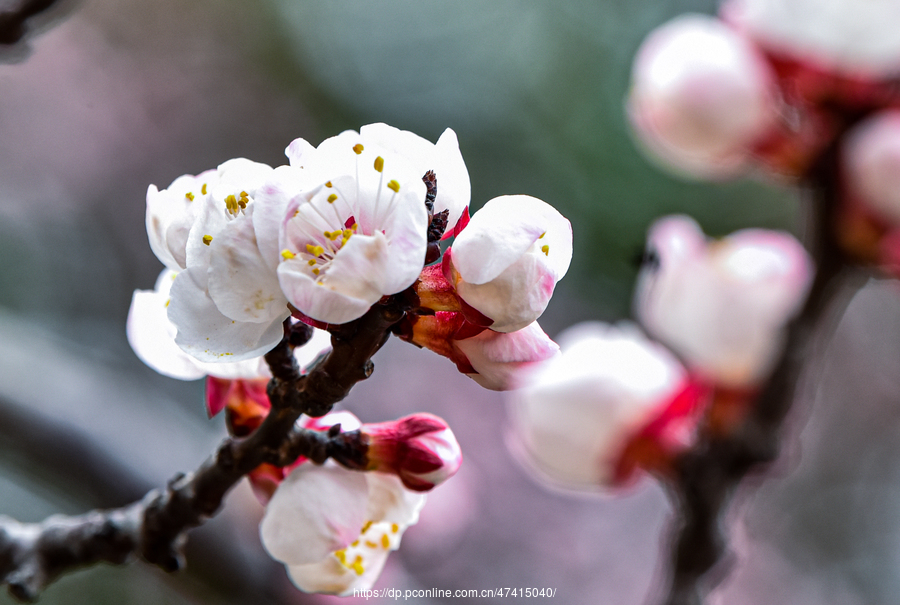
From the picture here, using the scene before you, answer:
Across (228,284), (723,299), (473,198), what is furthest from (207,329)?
(473,198)

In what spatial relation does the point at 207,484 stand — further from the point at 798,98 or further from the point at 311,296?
the point at 798,98

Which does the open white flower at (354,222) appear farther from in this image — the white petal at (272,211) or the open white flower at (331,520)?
the open white flower at (331,520)

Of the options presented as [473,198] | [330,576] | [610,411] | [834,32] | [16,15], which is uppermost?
[16,15]

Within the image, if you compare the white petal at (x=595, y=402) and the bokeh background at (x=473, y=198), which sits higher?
the white petal at (x=595, y=402)

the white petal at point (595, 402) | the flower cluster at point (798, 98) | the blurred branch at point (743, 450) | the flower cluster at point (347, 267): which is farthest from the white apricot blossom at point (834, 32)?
the flower cluster at point (347, 267)

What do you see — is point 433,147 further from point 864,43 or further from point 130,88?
point 130,88

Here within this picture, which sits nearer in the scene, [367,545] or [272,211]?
[272,211]
